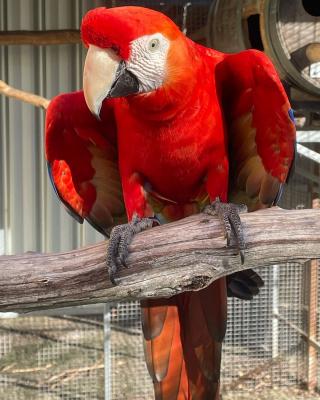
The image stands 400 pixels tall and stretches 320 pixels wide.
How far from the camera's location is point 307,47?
1541 mm

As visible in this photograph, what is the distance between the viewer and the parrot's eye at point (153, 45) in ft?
2.77

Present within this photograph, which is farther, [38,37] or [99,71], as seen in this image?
[38,37]

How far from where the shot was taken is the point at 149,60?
846mm

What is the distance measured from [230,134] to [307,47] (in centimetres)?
57

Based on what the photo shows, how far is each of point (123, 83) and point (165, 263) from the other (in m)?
0.30

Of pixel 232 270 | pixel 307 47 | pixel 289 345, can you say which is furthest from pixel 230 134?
pixel 289 345

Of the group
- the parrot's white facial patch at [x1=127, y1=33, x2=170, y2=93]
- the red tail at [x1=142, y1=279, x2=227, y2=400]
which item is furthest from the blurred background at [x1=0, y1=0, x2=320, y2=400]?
the parrot's white facial patch at [x1=127, y1=33, x2=170, y2=93]

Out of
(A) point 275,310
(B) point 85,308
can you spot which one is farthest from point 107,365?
(A) point 275,310

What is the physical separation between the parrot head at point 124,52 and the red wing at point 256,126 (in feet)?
0.69

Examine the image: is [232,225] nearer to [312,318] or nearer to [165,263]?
[165,263]

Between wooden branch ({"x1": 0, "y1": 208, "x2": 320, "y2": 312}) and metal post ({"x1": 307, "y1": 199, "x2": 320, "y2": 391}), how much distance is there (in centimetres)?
120

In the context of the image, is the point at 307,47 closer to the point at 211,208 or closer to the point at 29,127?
the point at 211,208

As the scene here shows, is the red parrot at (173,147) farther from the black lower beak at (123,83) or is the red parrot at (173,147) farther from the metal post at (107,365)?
the metal post at (107,365)

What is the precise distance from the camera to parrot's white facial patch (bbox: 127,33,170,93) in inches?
32.6
